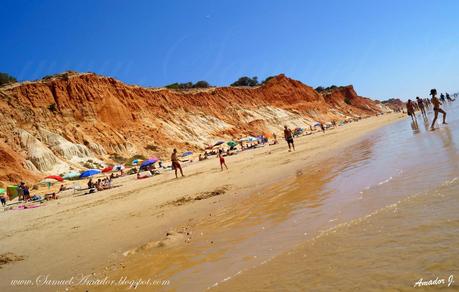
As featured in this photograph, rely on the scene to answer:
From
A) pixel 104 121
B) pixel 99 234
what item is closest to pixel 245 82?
pixel 104 121

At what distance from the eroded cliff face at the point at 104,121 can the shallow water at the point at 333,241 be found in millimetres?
27152

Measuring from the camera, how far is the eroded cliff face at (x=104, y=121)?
109 feet

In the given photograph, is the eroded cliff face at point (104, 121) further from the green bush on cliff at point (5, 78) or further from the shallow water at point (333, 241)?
the shallow water at point (333, 241)

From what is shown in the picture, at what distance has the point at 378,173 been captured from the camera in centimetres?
838

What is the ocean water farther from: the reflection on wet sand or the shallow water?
the reflection on wet sand

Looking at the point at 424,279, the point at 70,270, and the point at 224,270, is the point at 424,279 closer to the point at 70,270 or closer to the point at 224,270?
the point at 224,270

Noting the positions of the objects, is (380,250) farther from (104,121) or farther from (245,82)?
(245,82)

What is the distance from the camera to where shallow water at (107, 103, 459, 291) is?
10.0 ft

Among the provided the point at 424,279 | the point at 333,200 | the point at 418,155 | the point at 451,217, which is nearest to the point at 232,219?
the point at 333,200

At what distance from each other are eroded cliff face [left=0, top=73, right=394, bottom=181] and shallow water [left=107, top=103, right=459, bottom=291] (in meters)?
27.2

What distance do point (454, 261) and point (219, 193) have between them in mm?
8140

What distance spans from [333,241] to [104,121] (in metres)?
43.2

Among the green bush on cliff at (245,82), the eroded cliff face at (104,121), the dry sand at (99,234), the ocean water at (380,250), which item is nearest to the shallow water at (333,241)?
the ocean water at (380,250)

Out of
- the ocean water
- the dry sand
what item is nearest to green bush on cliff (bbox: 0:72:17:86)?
the dry sand
